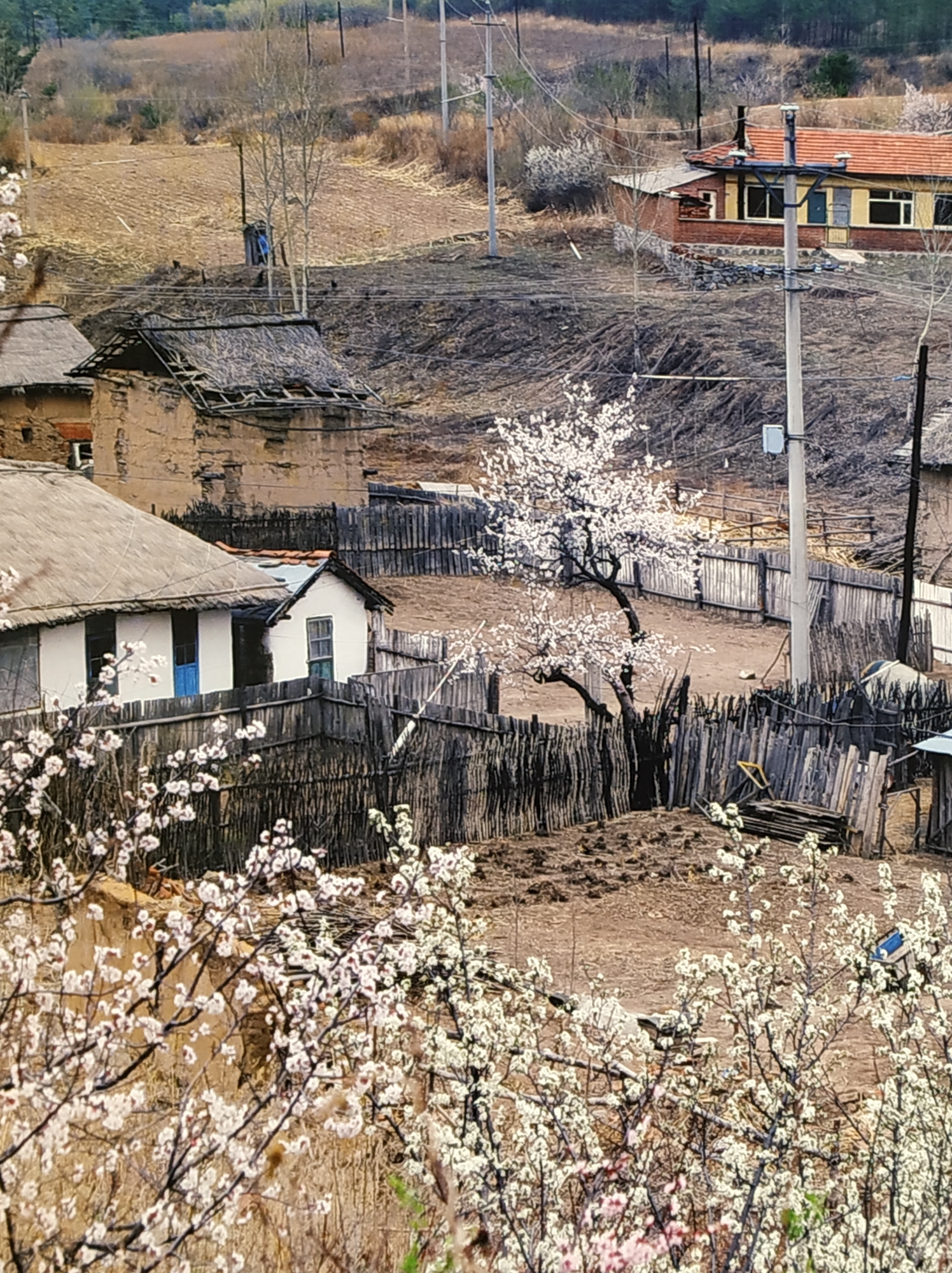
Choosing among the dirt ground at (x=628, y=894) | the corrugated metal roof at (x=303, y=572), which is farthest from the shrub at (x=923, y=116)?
the dirt ground at (x=628, y=894)

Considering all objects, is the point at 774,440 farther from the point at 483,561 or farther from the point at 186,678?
the point at 483,561

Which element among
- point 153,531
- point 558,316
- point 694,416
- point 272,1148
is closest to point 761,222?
point 558,316

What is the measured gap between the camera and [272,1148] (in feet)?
20.6

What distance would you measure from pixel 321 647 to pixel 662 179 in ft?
128

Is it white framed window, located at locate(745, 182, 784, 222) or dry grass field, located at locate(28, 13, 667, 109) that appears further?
dry grass field, located at locate(28, 13, 667, 109)

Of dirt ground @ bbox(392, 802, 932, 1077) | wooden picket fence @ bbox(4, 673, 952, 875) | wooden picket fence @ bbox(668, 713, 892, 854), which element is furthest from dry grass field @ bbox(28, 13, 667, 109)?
dirt ground @ bbox(392, 802, 932, 1077)

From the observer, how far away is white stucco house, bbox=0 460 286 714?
19500mm

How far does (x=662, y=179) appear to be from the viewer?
191 ft

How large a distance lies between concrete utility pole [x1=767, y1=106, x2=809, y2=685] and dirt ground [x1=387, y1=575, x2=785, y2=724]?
444 cm

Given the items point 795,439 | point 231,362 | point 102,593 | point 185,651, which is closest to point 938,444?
point 795,439

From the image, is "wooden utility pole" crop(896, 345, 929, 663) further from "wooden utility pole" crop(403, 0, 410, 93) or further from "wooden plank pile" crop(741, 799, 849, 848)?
"wooden utility pole" crop(403, 0, 410, 93)

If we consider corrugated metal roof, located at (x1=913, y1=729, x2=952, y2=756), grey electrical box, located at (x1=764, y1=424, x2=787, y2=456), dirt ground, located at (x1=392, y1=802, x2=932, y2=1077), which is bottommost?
dirt ground, located at (x1=392, y1=802, x2=932, y2=1077)

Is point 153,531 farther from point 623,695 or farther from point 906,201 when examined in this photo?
point 906,201

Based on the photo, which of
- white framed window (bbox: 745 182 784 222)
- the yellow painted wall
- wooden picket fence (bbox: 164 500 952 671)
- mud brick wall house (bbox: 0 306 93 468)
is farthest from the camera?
white framed window (bbox: 745 182 784 222)
